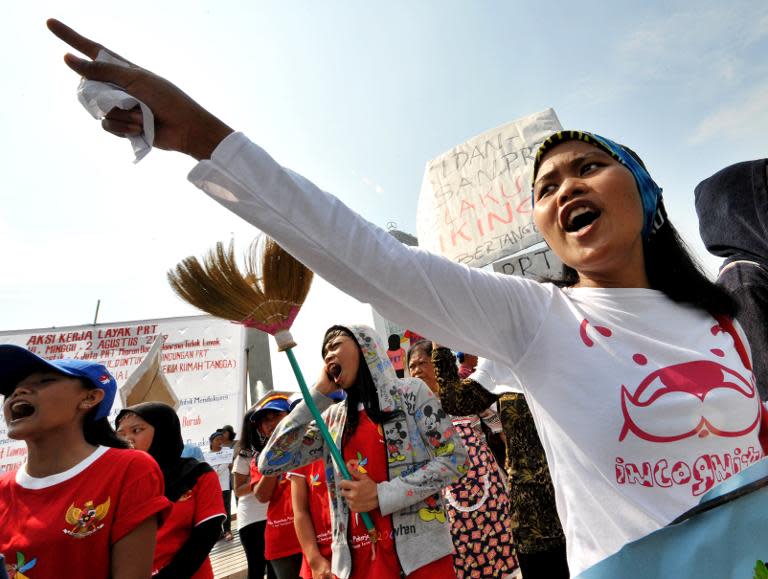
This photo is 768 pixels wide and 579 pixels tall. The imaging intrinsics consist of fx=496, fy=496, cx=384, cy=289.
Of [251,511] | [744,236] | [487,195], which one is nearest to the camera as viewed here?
[744,236]

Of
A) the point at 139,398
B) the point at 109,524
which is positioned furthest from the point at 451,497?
the point at 139,398

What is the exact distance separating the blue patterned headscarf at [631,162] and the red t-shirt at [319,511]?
7.63 feet

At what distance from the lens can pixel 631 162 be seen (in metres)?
1.34

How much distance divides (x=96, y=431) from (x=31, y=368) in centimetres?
41

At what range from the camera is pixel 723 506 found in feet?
2.65

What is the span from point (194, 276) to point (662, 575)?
2320 millimetres

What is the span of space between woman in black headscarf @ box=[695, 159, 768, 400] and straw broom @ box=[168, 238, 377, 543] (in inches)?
74.9

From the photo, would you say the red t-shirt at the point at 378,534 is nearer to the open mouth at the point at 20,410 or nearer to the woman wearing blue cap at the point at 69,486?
the woman wearing blue cap at the point at 69,486

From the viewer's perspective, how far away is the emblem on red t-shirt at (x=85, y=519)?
1853 millimetres

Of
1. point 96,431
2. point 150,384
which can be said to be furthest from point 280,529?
point 150,384

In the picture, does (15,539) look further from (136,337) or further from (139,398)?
(136,337)

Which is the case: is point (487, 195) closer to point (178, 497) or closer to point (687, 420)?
point (178, 497)

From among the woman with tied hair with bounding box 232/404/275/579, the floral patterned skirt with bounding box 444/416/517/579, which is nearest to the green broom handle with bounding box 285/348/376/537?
the floral patterned skirt with bounding box 444/416/517/579

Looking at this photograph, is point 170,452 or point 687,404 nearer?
point 687,404
